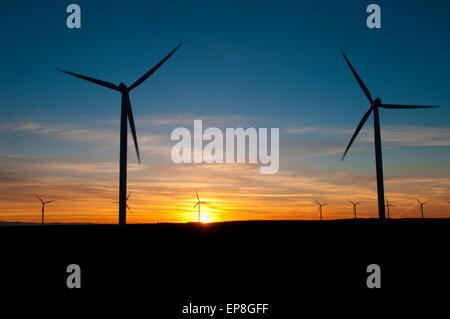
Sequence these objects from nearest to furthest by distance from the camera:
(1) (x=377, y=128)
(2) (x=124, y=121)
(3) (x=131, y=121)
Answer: (2) (x=124, y=121), (3) (x=131, y=121), (1) (x=377, y=128)

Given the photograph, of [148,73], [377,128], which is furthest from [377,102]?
[148,73]

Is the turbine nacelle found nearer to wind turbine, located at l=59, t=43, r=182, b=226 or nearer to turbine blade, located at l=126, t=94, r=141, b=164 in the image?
wind turbine, located at l=59, t=43, r=182, b=226

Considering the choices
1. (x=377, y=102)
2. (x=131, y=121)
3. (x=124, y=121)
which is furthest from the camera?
(x=377, y=102)

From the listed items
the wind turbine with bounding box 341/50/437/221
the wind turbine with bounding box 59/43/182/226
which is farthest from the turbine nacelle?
the wind turbine with bounding box 59/43/182/226

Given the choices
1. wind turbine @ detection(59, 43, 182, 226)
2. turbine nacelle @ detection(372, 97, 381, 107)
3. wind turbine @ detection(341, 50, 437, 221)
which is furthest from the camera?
turbine nacelle @ detection(372, 97, 381, 107)

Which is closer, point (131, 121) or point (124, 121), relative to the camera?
point (124, 121)

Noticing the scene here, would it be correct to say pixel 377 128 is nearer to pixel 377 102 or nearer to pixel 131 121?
pixel 377 102

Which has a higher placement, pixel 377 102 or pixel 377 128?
pixel 377 102

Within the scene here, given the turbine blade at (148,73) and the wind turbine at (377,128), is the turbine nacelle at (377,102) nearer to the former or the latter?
the wind turbine at (377,128)

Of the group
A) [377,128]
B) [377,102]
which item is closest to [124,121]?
[377,128]
